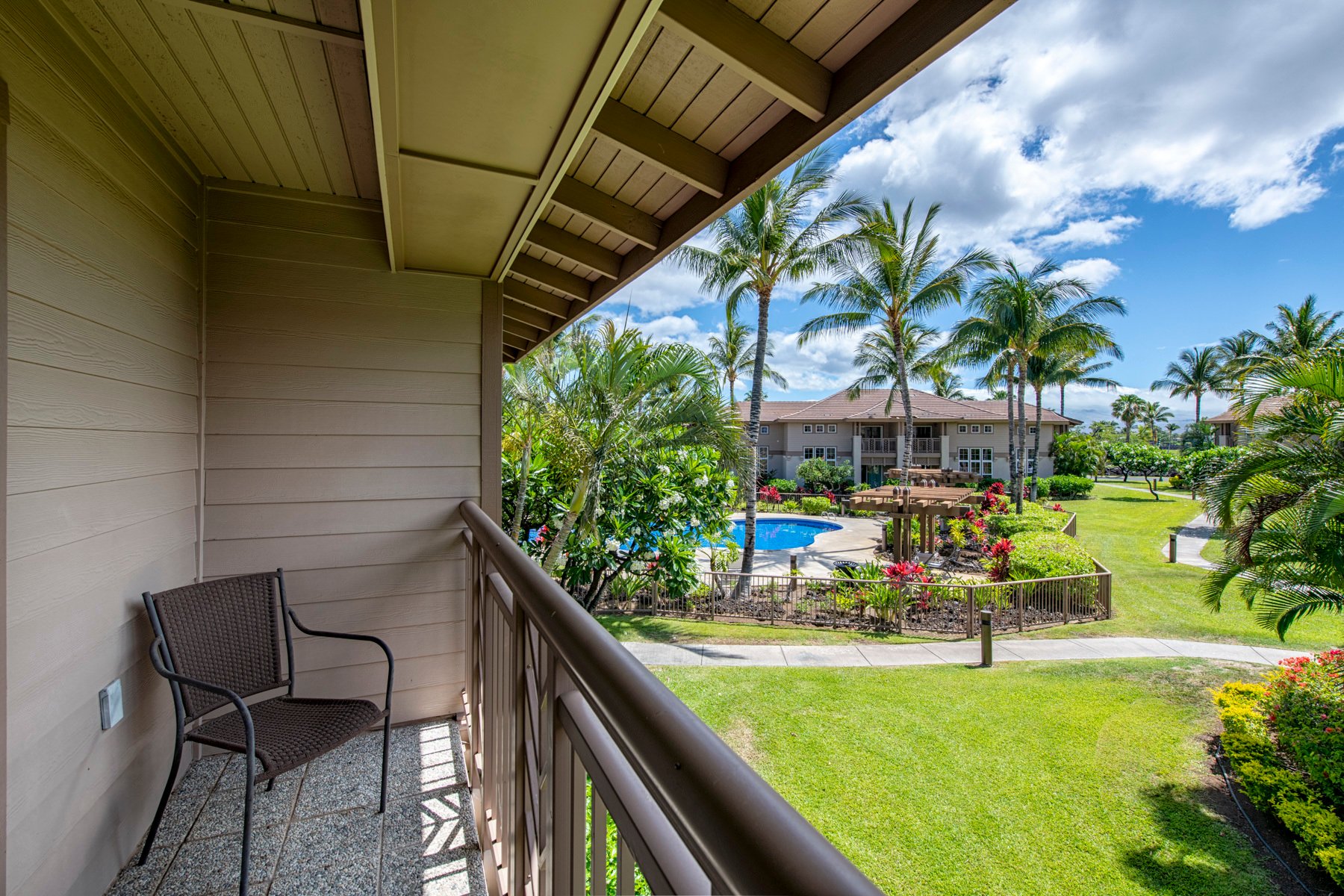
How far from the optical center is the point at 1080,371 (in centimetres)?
3000

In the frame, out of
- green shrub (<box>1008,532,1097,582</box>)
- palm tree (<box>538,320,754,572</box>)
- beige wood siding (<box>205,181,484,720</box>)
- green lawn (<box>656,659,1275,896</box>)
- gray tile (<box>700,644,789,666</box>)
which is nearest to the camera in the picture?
beige wood siding (<box>205,181,484,720</box>)

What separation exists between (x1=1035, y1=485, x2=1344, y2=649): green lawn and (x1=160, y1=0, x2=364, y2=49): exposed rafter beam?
34.2ft

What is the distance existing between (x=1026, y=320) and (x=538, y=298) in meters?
19.1

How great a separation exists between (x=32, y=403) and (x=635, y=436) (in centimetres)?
654

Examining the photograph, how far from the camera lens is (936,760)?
5.38m

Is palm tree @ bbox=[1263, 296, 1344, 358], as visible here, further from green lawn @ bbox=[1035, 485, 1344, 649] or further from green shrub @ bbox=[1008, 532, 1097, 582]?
green shrub @ bbox=[1008, 532, 1097, 582]

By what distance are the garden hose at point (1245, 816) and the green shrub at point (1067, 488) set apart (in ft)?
79.2

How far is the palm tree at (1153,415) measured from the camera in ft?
170

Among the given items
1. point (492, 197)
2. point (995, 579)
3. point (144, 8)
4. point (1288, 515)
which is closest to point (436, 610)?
point (492, 197)

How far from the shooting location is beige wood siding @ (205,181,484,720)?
259 centimetres

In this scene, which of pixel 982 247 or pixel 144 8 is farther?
pixel 982 247

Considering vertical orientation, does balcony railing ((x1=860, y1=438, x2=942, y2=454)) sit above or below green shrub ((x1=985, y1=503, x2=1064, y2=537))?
above

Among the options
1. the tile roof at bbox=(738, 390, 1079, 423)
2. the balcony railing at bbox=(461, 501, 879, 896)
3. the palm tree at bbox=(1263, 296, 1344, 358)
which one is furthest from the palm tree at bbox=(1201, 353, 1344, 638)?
the palm tree at bbox=(1263, 296, 1344, 358)

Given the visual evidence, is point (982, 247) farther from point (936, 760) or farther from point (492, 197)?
point (492, 197)
